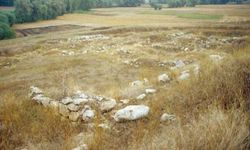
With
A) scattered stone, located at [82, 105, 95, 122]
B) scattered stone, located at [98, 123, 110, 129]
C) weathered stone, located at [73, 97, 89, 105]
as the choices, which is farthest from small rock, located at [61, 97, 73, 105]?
scattered stone, located at [98, 123, 110, 129]

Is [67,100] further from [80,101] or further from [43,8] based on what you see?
[43,8]

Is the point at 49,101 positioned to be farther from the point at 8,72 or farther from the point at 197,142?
the point at 8,72

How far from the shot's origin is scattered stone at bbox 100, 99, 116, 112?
217 inches

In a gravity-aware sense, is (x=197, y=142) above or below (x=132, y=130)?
above

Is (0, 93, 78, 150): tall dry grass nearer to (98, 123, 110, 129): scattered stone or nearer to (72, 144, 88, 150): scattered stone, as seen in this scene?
(72, 144, 88, 150): scattered stone

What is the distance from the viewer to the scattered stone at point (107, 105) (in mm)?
5508

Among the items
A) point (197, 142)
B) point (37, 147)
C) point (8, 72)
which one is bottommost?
point (8, 72)

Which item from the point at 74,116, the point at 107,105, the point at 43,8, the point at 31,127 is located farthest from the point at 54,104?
the point at 43,8

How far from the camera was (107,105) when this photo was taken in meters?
5.59

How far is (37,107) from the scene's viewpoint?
5930mm

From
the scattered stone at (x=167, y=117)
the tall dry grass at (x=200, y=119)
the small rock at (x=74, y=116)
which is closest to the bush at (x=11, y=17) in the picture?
the small rock at (x=74, y=116)

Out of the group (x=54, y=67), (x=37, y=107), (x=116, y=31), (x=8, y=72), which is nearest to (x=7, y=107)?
(x=37, y=107)

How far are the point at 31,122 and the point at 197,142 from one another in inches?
139

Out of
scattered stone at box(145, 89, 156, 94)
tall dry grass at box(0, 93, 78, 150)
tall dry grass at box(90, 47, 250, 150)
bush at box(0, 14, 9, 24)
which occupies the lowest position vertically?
tall dry grass at box(0, 93, 78, 150)
